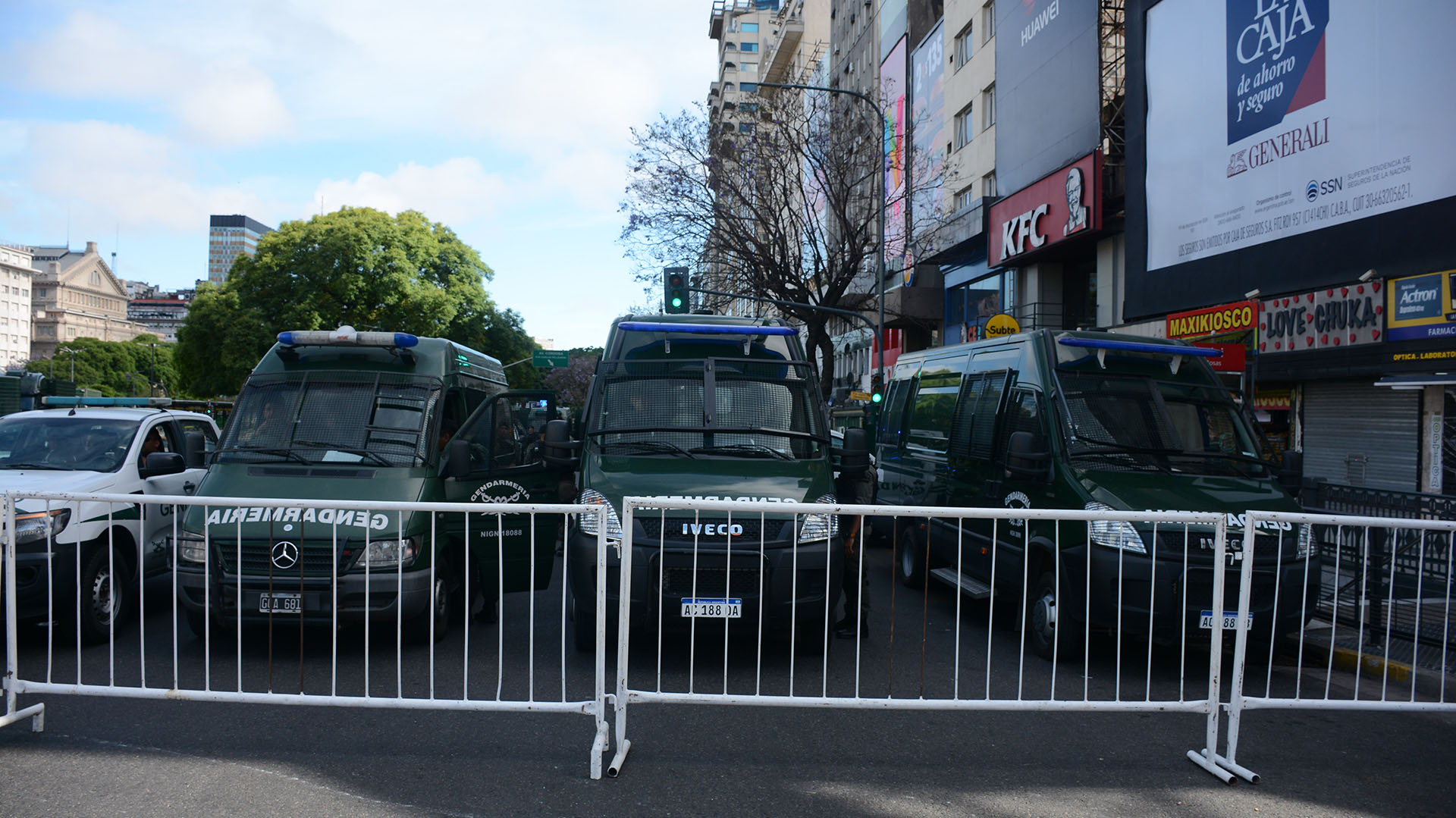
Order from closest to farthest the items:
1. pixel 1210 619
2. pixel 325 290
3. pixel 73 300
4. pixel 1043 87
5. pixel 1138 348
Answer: pixel 1210 619 → pixel 1138 348 → pixel 1043 87 → pixel 325 290 → pixel 73 300

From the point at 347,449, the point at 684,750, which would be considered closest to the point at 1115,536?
the point at 684,750

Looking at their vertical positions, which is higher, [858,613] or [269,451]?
[269,451]

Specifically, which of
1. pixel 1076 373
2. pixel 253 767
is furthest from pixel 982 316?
pixel 253 767

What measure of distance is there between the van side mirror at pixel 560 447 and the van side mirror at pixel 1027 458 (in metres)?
3.28

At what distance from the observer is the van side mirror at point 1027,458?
7.54 meters

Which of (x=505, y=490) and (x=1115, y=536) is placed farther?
(x=505, y=490)

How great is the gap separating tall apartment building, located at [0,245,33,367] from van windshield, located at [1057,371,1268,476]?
14405 cm

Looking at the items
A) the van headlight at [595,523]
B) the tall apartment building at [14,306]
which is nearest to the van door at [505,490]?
the van headlight at [595,523]

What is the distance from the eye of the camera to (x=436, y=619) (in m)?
7.09

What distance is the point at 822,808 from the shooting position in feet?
13.9

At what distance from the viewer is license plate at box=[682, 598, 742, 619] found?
5949mm

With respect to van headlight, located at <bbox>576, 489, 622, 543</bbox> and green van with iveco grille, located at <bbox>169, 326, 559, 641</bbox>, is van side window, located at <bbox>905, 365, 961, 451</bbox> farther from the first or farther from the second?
van headlight, located at <bbox>576, 489, 622, 543</bbox>

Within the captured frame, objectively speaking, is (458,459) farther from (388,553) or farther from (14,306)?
(14,306)

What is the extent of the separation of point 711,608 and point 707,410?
2.04 meters
